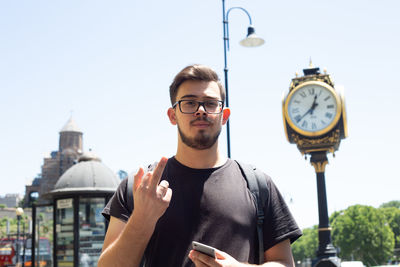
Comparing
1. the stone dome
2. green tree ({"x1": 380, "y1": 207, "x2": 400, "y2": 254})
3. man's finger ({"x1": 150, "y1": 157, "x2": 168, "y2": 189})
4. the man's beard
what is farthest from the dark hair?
green tree ({"x1": 380, "y1": 207, "x2": 400, "y2": 254})

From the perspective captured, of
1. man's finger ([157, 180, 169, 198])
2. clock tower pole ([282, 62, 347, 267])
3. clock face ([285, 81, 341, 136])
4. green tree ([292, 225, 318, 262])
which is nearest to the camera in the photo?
man's finger ([157, 180, 169, 198])

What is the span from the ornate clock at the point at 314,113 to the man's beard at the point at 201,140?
13.4 metres

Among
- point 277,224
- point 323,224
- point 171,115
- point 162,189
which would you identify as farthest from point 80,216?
point 162,189

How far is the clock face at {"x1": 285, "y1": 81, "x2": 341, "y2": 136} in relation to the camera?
15.4 meters

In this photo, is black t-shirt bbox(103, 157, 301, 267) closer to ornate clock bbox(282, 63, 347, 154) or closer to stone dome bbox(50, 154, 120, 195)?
stone dome bbox(50, 154, 120, 195)

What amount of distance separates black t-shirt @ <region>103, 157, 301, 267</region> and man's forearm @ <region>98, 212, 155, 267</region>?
185mm

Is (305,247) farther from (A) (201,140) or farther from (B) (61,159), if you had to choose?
(A) (201,140)

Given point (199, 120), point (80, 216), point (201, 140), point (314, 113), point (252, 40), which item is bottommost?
point (80, 216)

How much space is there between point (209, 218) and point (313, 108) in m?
13.7

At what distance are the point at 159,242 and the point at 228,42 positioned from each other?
39.7 feet

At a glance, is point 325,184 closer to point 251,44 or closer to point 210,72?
point 251,44

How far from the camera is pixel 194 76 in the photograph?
259 cm

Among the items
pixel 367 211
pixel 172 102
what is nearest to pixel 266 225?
pixel 172 102

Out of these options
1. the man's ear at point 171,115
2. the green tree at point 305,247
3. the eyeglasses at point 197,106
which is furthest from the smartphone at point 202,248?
the green tree at point 305,247
